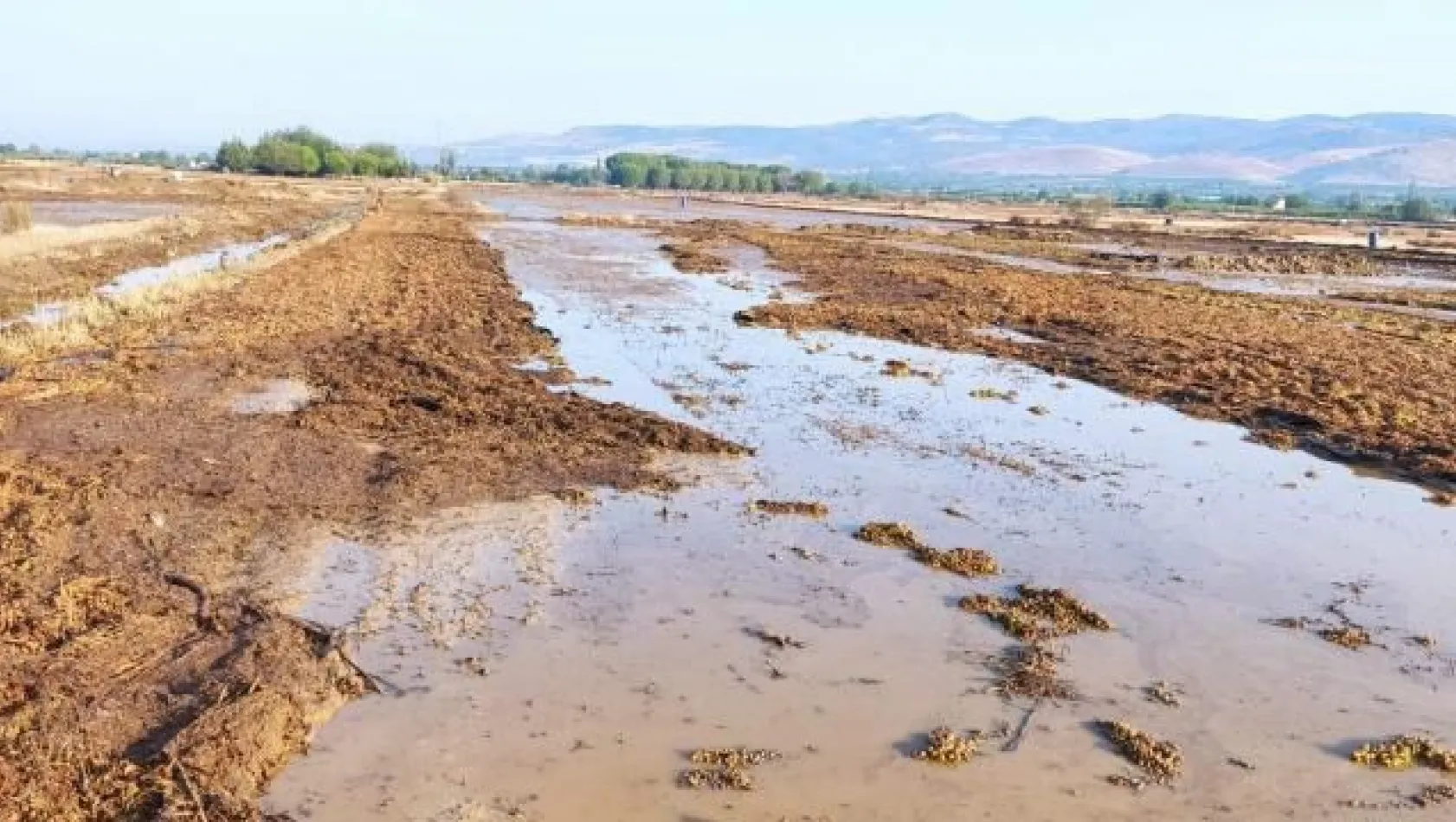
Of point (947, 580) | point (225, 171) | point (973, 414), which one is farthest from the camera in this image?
point (225, 171)

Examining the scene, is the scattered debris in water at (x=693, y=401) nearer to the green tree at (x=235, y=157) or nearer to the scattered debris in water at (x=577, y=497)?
the scattered debris in water at (x=577, y=497)

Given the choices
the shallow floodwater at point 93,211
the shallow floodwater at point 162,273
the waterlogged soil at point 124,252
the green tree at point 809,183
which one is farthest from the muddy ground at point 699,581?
the green tree at point 809,183

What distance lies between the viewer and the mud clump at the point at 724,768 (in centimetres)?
610

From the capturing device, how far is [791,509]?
11.2m

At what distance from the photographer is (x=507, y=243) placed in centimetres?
4394

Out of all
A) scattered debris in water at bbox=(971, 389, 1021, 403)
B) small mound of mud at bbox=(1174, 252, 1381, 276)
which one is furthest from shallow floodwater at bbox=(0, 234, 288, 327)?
small mound of mud at bbox=(1174, 252, 1381, 276)

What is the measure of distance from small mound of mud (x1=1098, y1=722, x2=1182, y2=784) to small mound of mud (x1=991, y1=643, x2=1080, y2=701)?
0.47 m

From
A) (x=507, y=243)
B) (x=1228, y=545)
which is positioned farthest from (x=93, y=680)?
(x=507, y=243)

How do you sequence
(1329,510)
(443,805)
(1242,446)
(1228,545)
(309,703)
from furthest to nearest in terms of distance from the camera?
1. (1242,446)
2. (1329,510)
3. (1228,545)
4. (309,703)
5. (443,805)

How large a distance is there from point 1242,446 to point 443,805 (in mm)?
11916

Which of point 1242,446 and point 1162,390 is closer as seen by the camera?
point 1242,446

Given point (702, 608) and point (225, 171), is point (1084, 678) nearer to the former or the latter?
point (702, 608)

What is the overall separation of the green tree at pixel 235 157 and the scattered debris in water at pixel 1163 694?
426 ft

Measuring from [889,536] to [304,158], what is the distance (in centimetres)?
11969
